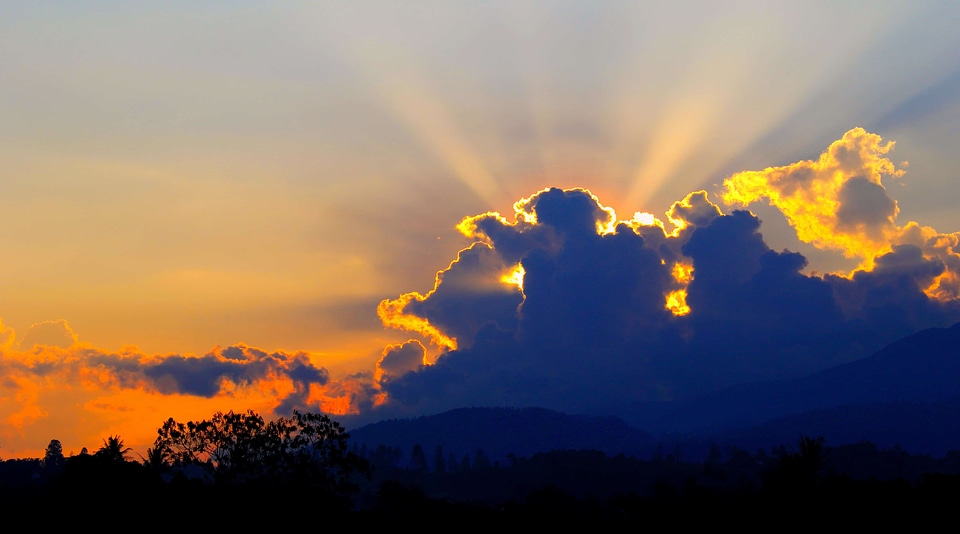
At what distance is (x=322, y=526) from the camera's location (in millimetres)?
119562

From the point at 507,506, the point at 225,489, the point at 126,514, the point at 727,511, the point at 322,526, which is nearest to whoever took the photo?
the point at 126,514

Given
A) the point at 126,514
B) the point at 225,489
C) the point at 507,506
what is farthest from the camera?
the point at 507,506

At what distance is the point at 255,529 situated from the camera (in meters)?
115

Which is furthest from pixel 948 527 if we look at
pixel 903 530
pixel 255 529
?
pixel 255 529

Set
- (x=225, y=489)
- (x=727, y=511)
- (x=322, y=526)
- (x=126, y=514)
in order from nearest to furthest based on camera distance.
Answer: (x=126, y=514)
(x=322, y=526)
(x=225, y=489)
(x=727, y=511)

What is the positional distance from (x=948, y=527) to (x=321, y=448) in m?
82.0

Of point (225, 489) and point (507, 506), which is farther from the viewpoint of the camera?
point (507, 506)

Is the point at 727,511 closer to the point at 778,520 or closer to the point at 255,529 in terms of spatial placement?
the point at 778,520

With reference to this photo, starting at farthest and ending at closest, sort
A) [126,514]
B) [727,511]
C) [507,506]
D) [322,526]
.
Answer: [507,506] → [727,511] → [322,526] → [126,514]

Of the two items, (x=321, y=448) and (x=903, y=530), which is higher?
(x=321, y=448)

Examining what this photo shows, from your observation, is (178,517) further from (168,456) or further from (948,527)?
(948,527)

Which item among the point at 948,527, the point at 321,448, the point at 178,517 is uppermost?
the point at 321,448

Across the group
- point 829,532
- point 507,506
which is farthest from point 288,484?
point 829,532

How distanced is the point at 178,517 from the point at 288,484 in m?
21.8
